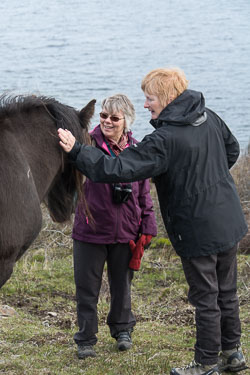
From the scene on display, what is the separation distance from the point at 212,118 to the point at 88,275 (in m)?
1.62

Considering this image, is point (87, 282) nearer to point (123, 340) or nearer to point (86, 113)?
point (123, 340)

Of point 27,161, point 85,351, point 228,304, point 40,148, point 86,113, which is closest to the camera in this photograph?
point 27,161

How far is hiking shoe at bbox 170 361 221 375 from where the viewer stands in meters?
3.91

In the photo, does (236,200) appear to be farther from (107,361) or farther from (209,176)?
(107,361)

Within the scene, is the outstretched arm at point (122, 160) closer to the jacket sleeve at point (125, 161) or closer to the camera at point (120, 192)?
the jacket sleeve at point (125, 161)

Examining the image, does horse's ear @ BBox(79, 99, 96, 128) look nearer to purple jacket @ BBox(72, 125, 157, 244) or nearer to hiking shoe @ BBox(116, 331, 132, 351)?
purple jacket @ BBox(72, 125, 157, 244)

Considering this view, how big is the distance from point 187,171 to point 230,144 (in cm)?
55

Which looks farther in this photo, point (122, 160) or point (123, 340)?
point (123, 340)

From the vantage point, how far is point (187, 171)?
3727mm

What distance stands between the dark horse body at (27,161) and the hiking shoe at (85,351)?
1.26 meters

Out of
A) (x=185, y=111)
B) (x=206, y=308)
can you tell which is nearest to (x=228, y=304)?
(x=206, y=308)

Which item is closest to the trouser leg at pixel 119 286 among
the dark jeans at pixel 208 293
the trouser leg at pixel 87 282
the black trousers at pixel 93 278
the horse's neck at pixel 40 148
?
the black trousers at pixel 93 278

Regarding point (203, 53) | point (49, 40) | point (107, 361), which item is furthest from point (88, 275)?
point (49, 40)

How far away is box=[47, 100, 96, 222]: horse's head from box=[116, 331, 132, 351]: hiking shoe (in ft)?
3.86
